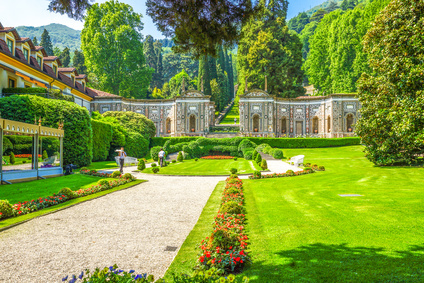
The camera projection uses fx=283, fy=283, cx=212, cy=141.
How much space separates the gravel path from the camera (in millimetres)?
5148

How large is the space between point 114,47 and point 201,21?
4808cm

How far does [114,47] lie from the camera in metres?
49.7

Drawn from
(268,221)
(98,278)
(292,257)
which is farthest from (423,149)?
(98,278)

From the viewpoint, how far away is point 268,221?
777 cm

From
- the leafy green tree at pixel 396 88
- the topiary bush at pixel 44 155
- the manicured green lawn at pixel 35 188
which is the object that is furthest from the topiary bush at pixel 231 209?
the topiary bush at pixel 44 155

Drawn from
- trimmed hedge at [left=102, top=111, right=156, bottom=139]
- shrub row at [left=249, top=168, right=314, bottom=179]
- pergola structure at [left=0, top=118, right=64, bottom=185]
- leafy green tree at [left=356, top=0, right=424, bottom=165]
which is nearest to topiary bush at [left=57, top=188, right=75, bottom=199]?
pergola structure at [left=0, top=118, right=64, bottom=185]

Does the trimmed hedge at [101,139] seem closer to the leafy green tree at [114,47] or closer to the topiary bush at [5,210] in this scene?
the topiary bush at [5,210]

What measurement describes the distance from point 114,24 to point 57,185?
4344 centimetres

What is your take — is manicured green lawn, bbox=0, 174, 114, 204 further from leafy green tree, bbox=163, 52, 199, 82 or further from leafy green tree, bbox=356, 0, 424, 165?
leafy green tree, bbox=163, 52, 199, 82

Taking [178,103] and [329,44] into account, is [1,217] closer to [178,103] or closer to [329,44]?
[178,103]

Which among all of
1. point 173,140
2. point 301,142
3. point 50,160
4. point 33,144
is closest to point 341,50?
point 301,142

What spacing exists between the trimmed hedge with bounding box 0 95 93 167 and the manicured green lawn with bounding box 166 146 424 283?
15.0m

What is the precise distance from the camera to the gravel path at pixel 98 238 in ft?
16.9

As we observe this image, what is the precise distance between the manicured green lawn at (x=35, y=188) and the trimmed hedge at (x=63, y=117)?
690 centimetres
